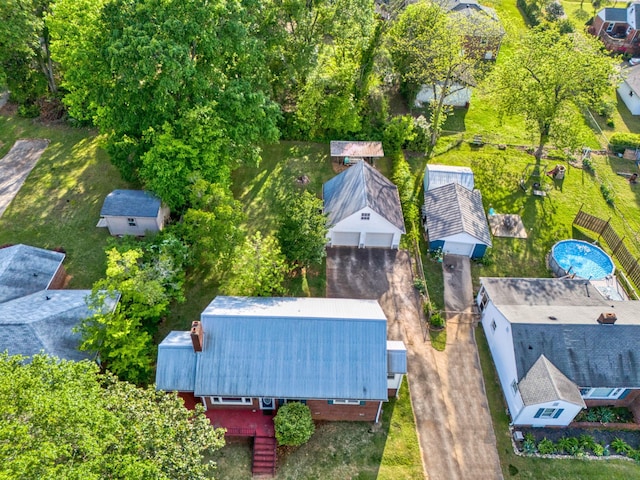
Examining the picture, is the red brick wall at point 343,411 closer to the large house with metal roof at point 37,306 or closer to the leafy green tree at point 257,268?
the leafy green tree at point 257,268

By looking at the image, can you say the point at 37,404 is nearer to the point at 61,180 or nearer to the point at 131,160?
the point at 131,160

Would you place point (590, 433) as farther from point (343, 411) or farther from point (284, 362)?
point (284, 362)

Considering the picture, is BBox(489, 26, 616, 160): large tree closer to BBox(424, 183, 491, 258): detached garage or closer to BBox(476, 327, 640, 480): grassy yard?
BBox(424, 183, 491, 258): detached garage

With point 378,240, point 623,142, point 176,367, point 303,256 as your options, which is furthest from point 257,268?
point 623,142

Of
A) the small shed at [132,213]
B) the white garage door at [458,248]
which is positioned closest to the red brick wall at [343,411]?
the white garage door at [458,248]

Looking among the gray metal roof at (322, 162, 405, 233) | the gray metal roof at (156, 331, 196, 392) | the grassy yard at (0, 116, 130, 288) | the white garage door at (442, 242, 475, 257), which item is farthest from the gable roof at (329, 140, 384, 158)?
the gray metal roof at (156, 331, 196, 392)
